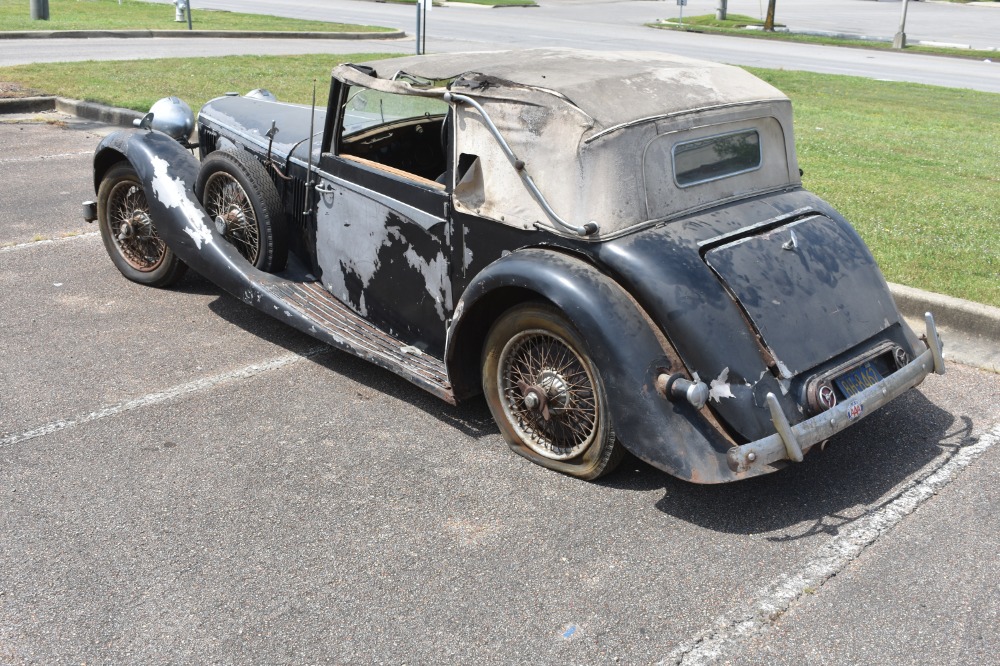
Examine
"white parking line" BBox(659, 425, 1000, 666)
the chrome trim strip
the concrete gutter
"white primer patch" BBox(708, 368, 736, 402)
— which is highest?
the chrome trim strip

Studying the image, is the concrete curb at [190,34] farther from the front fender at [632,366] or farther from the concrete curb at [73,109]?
the front fender at [632,366]

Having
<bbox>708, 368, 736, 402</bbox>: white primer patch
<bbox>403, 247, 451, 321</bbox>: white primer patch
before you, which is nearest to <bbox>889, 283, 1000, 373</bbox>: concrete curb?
<bbox>708, 368, 736, 402</bbox>: white primer patch

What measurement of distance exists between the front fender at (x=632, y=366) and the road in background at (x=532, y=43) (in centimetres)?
1459

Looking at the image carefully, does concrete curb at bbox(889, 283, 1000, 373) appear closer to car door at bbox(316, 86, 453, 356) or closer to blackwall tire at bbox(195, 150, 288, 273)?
car door at bbox(316, 86, 453, 356)

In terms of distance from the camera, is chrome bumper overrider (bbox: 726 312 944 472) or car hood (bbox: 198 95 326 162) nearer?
chrome bumper overrider (bbox: 726 312 944 472)

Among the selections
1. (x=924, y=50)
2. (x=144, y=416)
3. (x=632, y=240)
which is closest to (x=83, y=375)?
(x=144, y=416)

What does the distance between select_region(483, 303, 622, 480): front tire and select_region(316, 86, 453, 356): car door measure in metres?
0.50

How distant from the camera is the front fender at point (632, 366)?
3965 millimetres

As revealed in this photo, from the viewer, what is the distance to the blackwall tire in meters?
5.64

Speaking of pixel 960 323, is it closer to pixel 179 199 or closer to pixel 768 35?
pixel 179 199

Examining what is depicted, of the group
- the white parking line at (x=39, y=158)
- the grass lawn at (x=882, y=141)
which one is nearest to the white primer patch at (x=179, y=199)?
the grass lawn at (x=882, y=141)

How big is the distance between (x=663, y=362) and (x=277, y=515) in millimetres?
1708

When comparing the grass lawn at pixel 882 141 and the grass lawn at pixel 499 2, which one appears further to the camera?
the grass lawn at pixel 499 2

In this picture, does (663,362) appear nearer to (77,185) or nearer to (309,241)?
(309,241)
